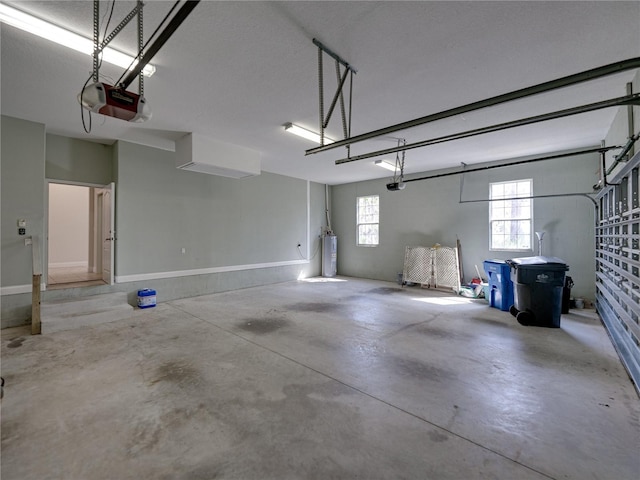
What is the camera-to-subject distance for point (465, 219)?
7395mm

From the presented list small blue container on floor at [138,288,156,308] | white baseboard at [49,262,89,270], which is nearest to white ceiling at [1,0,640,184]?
small blue container on floor at [138,288,156,308]

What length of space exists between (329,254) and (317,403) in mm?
7412

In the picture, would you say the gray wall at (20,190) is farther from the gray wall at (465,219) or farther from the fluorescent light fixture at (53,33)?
the gray wall at (465,219)

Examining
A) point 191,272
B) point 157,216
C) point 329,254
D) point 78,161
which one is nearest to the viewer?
point 78,161

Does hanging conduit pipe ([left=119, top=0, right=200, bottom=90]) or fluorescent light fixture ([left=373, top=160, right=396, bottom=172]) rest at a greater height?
fluorescent light fixture ([left=373, top=160, right=396, bottom=172])

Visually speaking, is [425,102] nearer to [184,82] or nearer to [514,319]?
[184,82]

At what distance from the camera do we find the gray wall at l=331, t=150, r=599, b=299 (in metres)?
5.90

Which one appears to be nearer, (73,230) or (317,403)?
(317,403)

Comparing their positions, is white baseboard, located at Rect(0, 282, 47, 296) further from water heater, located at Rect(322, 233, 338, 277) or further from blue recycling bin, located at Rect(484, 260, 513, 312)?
blue recycling bin, located at Rect(484, 260, 513, 312)

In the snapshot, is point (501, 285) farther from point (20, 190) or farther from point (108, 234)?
point (20, 190)

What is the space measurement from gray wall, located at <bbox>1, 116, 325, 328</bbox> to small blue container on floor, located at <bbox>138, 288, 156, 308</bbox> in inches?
12.1

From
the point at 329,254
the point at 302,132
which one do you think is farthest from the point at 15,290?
the point at 329,254

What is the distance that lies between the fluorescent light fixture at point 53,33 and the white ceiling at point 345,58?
0.34ft

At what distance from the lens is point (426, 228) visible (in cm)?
813
